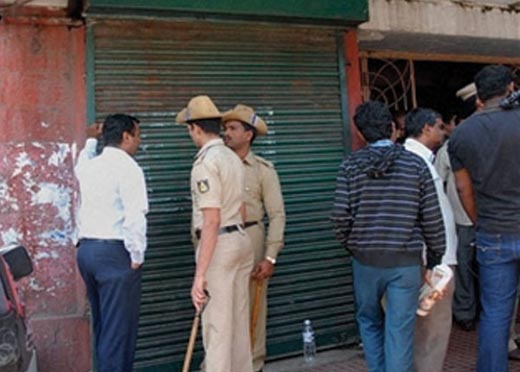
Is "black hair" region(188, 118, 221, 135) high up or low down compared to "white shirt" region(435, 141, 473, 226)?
up

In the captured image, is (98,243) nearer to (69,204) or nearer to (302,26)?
(69,204)

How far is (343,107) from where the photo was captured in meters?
5.51

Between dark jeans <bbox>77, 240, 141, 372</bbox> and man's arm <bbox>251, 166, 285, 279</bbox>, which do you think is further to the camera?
man's arm <bbox>251, 166, 285, 279</bbox>

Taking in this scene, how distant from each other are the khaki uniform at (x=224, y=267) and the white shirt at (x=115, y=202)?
365 millimetres

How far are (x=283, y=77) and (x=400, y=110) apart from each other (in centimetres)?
187

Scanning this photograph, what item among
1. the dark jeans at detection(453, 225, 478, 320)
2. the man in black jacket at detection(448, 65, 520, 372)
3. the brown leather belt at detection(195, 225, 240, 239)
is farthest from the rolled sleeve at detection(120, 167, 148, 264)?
the dark jeans at detection(453, 225, 478, 320)

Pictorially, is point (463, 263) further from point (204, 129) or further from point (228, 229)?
point (204, 129)

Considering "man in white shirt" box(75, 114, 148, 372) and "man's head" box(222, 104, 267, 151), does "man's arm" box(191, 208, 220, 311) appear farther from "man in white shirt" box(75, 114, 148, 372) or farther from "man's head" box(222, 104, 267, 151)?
"man's head" box(222, 104, 267, 151)

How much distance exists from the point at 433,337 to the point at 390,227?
821mm

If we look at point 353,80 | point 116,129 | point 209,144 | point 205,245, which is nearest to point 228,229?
point 205,245

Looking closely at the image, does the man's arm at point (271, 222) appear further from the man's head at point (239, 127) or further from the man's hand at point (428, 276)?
the man's hand at point (428, 276)

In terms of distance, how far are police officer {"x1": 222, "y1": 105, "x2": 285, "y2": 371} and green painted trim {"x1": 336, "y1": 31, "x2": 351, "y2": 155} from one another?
1.20 meters

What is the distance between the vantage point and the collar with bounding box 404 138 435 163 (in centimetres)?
373

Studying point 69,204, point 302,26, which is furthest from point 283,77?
point 69,204
